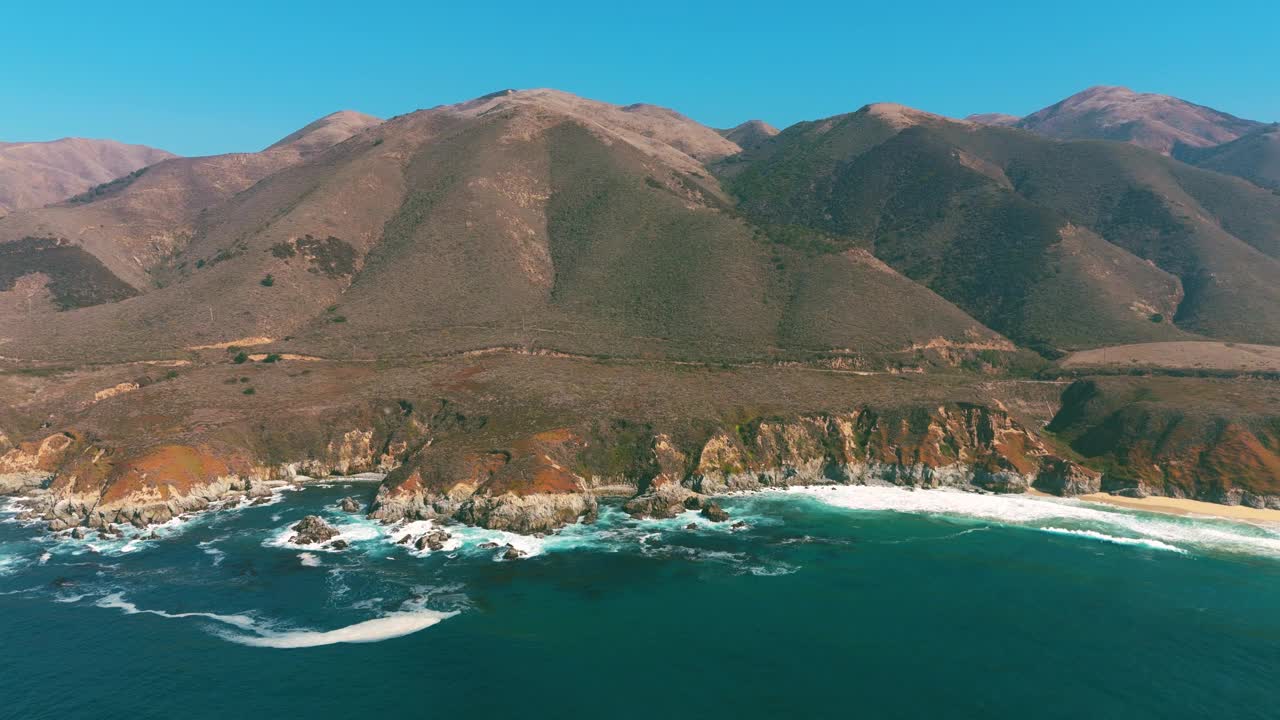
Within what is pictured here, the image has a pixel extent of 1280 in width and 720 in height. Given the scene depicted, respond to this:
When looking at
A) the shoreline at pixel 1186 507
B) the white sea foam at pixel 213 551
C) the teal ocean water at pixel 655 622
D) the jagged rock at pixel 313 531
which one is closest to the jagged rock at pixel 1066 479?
the shoreline at pixel 1186 507

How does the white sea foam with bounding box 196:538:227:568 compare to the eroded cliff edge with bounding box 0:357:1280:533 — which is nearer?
the white sea foam with bounding box 196:538:227:568

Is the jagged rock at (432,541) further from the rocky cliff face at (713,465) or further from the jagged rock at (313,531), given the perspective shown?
the jagged rock at (313,531)

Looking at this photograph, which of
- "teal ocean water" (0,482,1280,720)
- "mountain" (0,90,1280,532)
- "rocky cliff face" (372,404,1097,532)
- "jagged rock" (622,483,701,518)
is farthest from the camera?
"mountain" (0,90,1280,532)

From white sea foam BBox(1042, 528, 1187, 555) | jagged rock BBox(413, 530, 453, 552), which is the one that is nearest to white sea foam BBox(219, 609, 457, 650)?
jagged rock BBox(413, 530, 453, 552)

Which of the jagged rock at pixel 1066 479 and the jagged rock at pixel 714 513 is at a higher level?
the jagged rock at pixel 1066 479

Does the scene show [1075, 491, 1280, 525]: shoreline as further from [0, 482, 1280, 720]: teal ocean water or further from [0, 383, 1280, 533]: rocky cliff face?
[0, 482, 1280, 720]: teal ocean water

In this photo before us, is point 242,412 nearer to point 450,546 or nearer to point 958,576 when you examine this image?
point 450,546
